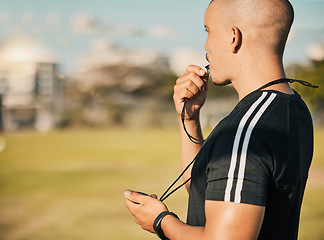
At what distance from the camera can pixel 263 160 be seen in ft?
3.29

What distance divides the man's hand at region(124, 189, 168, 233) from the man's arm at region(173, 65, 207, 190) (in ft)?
1.12

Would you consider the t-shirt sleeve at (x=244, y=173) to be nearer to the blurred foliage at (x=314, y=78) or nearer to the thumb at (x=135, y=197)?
the thumb at (x=135, y=197)

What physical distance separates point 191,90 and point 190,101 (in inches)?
4.7

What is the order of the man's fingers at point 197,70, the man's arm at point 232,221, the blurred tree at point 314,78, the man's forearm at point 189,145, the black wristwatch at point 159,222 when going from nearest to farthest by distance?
the man's arm at point 232,221
the black wristwatch at point 159,222
the man's fingers at point 197,70
the man's forearm at point 189,145
the blurred tree at point 314,78

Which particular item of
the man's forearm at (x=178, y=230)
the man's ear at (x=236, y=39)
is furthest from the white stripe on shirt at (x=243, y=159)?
the man's ear at (x=236, y=39)

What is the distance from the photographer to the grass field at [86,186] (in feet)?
20.1

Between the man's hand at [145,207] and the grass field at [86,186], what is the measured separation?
454 cm

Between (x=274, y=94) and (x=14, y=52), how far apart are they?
97.2 ft

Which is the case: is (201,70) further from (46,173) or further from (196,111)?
(46,173)

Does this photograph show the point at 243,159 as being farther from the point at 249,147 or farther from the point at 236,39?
the point at 236,39

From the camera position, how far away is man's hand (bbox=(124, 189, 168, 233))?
1.19m

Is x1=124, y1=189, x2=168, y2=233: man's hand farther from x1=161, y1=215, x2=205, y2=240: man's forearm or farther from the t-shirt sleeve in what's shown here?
the t-shirt sleeve

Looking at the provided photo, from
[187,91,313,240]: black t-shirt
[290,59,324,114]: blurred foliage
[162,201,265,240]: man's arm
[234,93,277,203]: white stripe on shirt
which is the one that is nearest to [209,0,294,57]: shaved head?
[187,91,313,240]: black t-shirt

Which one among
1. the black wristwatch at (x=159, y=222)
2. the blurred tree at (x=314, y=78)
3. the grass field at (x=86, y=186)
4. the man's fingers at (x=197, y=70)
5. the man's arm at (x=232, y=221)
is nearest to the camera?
the man's arm at (x=232, y=221)
